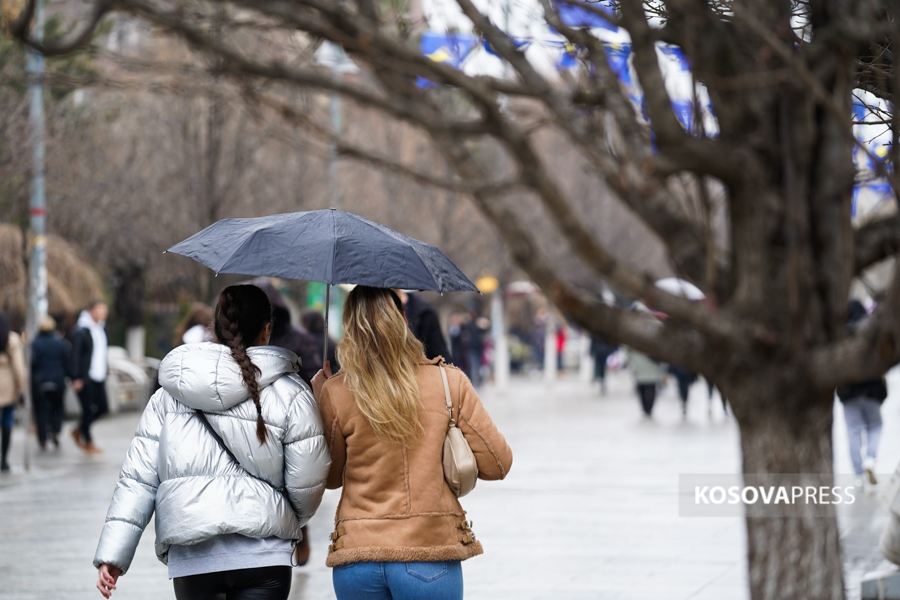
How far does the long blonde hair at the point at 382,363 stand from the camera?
3570 millimetres

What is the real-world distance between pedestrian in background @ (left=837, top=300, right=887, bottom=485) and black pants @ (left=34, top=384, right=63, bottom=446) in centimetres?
975

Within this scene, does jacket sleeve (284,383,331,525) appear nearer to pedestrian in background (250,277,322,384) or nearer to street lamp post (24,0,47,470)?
pedestrian in background (250,277,322,384)

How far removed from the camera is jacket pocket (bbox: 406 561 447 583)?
3539 millimetres

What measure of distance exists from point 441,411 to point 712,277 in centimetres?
96

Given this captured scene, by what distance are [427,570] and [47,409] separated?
41.3ft

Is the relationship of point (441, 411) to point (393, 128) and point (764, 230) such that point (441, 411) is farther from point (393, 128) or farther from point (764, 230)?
point (393, 128)

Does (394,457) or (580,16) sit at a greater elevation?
(580,16)

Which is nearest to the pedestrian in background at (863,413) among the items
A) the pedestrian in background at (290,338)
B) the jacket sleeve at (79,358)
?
the pedestrian in background at (290,338)

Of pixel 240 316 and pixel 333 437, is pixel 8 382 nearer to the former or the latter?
pixel 240 316

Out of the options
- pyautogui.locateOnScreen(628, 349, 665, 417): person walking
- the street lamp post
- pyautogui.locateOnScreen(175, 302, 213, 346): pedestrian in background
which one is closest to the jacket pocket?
pyautogui.locateOnScreen(175, 302, 213, 346): pedestrian in background

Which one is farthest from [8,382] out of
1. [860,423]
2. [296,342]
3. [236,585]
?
[236,585]

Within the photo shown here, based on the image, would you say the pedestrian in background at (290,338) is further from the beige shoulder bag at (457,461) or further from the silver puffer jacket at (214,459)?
the beige shoulder bag at (457,461)

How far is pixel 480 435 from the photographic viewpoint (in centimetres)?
366

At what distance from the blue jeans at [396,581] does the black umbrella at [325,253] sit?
0.90 meters
